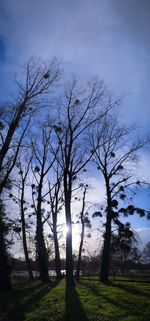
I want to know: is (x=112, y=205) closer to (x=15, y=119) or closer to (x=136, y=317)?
(x=15, y=119)

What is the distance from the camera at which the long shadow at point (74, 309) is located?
9.82m

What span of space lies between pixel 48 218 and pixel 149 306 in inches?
Result: 836

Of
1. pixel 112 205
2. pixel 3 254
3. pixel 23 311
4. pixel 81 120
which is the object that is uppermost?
pixel 81 120

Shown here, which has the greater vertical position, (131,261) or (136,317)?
(131,261)

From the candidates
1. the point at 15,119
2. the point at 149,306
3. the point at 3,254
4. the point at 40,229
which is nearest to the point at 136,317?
the point at 149,306

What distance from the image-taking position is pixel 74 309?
430 inches

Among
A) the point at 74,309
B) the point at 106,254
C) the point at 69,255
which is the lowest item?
the point at 74,309

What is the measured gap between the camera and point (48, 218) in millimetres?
31594

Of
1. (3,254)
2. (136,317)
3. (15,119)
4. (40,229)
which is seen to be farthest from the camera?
(40,229)

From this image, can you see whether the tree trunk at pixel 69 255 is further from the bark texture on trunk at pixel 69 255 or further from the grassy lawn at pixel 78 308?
the grassy lawn at pixel 78 308

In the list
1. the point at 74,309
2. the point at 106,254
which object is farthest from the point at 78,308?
the point at 106,254

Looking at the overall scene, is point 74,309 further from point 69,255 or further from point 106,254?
point 106,254

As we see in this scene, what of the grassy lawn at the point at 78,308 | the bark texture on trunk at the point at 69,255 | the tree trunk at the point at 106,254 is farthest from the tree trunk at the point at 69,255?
the tree trunk at the point at 106,254

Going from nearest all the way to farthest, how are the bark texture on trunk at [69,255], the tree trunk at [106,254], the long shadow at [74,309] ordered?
the long shadow at [74,309] < the bark texture on trunk at [69,255] < the tree trunk at [106,254]
